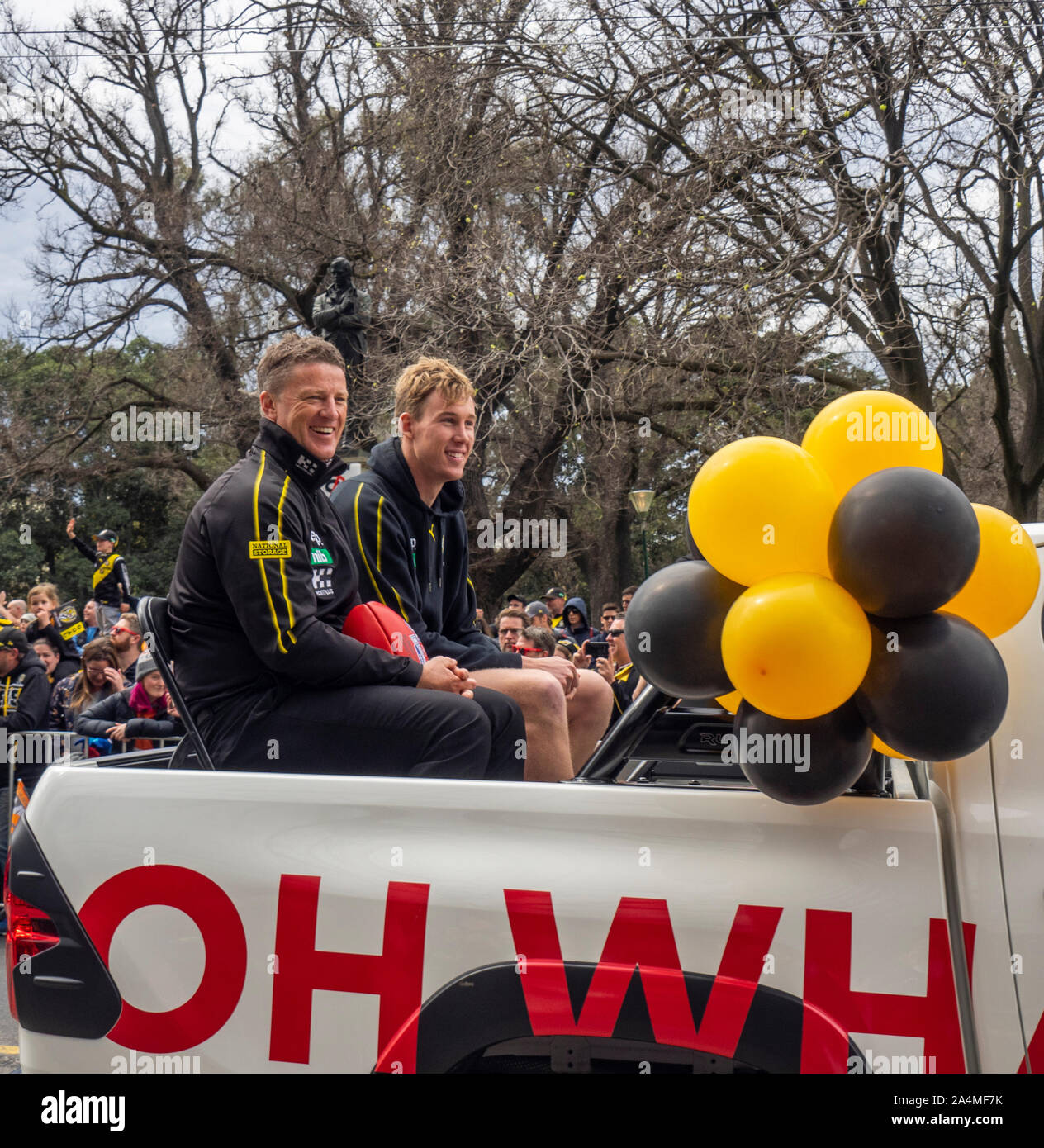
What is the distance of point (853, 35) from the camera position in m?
9.91

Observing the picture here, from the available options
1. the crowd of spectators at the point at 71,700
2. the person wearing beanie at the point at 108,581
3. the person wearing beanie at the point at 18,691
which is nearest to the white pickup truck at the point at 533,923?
the crowd of spectators at the point at 71,700

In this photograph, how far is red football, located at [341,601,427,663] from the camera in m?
2.89

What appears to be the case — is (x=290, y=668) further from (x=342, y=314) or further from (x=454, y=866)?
(x=342, y=314)

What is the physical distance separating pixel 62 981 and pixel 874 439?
190 centimetres

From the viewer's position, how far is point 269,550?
2672 mm

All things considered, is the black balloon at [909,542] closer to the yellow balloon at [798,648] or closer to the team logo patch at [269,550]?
the yellow balloon at [798,648]

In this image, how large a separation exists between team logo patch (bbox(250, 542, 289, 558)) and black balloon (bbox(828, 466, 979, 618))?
4.63 feet

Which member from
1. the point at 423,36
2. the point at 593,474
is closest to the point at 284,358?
the point at 423,36

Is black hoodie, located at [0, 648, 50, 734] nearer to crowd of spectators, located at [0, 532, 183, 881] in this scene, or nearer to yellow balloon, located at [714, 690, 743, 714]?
crowd of spectators, located at [0, 532, 183, 881]

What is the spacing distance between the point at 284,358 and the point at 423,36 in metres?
11.5

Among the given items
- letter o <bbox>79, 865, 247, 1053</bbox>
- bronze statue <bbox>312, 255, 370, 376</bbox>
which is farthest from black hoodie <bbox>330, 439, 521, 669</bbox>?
bronze statue <bbox>312, 255, 370, 376</bbox>

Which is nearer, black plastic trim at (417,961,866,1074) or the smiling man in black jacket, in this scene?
black plastic trim at (417,961,866,1074)

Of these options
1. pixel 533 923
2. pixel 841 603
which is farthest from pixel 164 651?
pixel 841 603

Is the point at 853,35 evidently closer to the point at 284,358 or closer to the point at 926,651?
the point at 284,358
